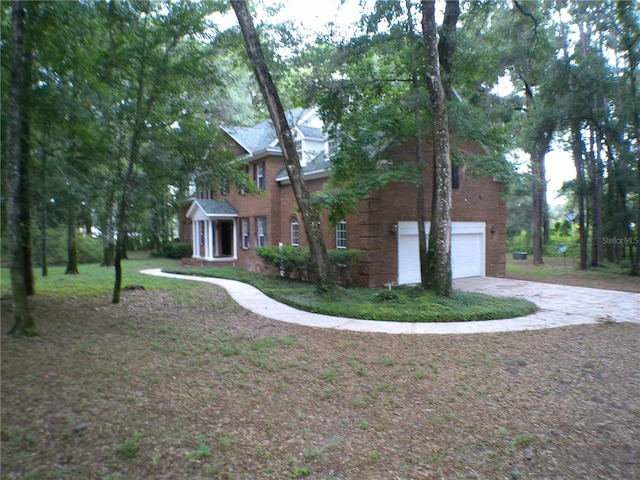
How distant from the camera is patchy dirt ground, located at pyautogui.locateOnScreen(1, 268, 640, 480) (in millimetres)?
3580

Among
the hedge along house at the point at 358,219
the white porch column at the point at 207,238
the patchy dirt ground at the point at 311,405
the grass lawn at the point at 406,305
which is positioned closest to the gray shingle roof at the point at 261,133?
the hedge along house at the point at 358,219

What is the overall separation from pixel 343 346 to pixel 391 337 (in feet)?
3.57

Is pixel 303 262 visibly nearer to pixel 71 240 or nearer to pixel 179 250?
pixel 71 240

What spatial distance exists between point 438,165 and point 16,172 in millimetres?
8433

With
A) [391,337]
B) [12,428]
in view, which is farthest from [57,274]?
[391,337]

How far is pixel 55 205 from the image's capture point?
23.8ft

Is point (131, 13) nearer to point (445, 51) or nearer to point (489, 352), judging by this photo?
point (445, 51)

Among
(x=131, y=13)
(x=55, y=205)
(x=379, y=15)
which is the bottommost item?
(x=55, y=205)

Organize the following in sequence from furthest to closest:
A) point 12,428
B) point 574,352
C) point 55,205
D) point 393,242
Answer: point 393,242
point 55,205
point 574,352
point 12,428

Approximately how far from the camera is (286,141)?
35.3 ft

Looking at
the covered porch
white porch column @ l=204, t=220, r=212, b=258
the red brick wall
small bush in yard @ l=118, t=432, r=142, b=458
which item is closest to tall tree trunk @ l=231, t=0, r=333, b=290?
the red brick wall

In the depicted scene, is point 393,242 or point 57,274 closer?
point 57,274

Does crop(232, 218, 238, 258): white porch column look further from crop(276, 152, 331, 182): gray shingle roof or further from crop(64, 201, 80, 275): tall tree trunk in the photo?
crop(64, 201, 80, 275): tall tree trunk

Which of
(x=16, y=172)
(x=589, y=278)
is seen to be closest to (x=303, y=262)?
(x=16, y=172)
